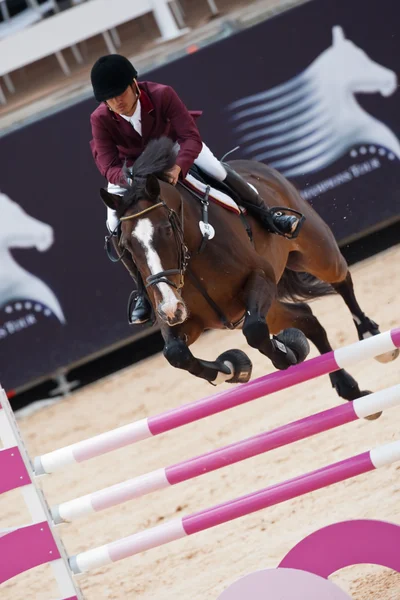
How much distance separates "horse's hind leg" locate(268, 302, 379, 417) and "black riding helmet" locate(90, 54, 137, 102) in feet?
5.24

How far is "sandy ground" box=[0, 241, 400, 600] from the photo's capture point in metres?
4.36

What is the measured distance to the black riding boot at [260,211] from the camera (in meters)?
4.52

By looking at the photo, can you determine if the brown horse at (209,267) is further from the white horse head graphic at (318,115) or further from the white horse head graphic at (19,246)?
the white horse head graphic at (19,246)

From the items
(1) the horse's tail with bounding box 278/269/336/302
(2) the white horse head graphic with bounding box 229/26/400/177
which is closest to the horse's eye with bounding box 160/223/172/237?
(1) the horse's tail with bounding box 278/269/336/302

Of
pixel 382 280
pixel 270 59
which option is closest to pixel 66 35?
pixel 270 59

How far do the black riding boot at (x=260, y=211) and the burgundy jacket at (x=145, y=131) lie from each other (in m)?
0.51

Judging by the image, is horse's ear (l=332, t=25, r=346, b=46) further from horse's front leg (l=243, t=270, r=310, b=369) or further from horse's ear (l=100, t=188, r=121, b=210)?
horse's ear (l=100, t=188, r=121, b=210)

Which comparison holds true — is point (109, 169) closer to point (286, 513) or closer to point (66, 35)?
point (286, 513)

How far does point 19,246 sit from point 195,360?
3.97 metres

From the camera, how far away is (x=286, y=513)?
185 inches

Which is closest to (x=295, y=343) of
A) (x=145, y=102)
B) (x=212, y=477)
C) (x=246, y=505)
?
(x=246, y=505)

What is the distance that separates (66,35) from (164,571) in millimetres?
6517

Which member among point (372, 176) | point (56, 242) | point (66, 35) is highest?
point (66, 35)

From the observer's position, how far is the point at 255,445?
3.49 meters
